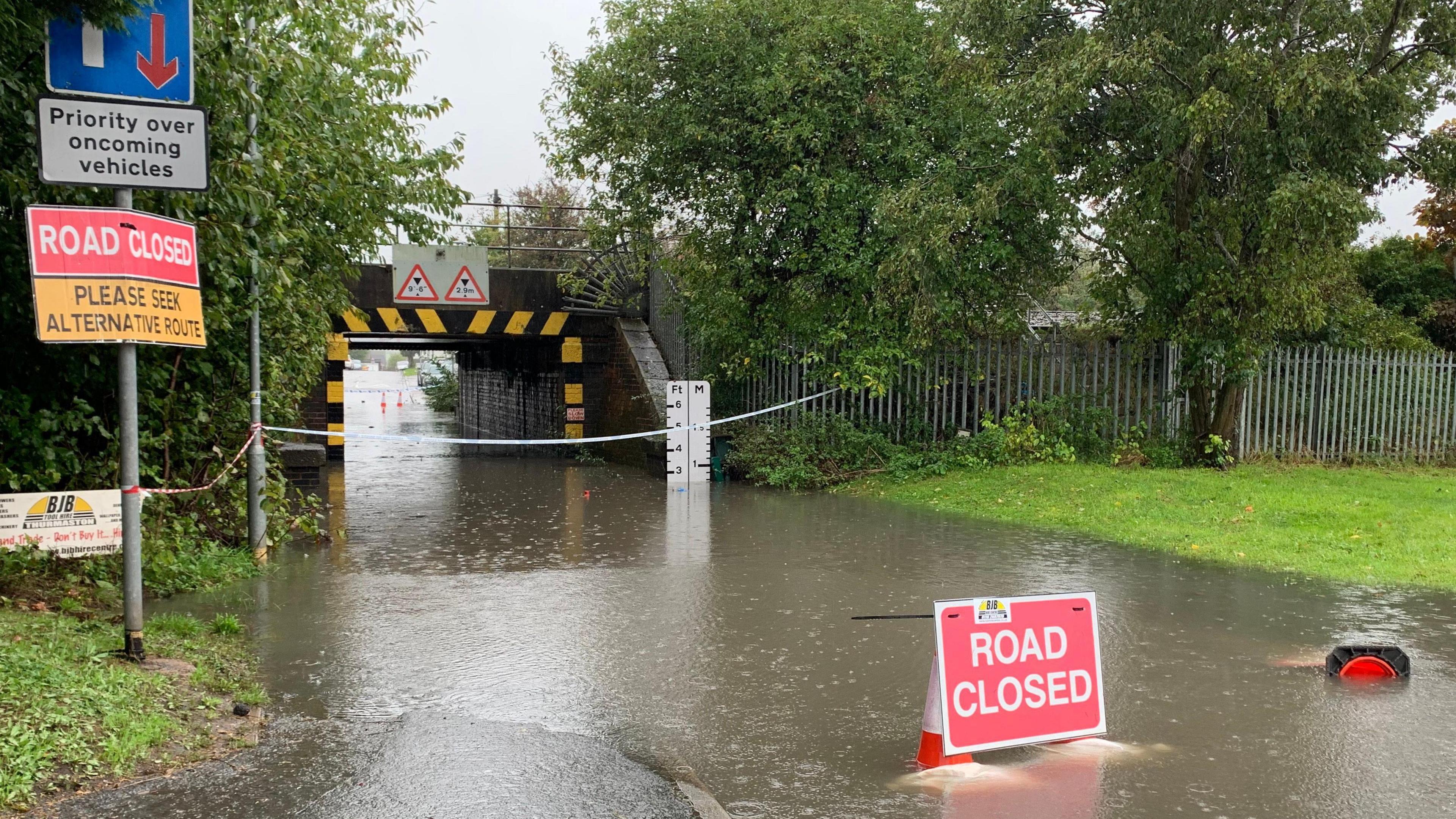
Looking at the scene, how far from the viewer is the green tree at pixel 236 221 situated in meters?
7.02

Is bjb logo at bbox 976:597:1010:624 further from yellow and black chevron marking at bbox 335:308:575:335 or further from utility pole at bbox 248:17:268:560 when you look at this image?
yellow and black chevron marking at bbox 335:308:575:335

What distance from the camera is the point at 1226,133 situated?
44.6 ft

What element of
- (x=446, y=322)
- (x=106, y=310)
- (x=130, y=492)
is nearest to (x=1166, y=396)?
(x=446, y=322)

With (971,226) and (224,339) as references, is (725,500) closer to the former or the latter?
(971,226)

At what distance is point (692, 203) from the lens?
56.5 feet

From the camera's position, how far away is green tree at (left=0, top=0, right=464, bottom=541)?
23.0 ft

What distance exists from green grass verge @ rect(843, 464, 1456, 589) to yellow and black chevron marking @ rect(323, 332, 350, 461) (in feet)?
33.4

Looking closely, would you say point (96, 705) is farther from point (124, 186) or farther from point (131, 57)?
point (131, 57)

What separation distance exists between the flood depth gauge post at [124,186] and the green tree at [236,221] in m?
0.24

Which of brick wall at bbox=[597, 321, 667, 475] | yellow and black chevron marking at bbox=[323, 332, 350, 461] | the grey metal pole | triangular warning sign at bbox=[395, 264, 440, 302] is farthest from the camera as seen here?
yellow and black chevron marking at bbox=[323, 332, 350, 461]

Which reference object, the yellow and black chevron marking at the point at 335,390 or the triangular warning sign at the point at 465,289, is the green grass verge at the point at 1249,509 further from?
the yellow and black chevron marking at the point at 335,390

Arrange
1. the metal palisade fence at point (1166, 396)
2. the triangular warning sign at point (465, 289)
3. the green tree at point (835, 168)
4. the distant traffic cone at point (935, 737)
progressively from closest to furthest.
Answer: the distant traffic cone at point (935, 737) < the green tree at point (835, 168) < the metal palisade fence at point (1166, 396) < the triangular warning sign at point (465, 289)

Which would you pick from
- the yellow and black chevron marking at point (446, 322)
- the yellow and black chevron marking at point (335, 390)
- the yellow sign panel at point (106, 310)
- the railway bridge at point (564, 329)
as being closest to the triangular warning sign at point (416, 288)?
the railway bridge at point (564, 329)

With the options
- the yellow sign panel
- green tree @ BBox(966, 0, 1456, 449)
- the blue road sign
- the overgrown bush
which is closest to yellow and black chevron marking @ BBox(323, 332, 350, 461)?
green tree @ BBox(966, 0, 1456, 449)
